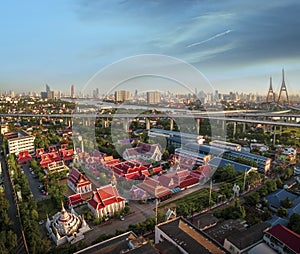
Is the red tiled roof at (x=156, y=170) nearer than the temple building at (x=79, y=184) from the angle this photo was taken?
No

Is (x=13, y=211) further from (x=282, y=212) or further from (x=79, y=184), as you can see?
(x=282, y=212)

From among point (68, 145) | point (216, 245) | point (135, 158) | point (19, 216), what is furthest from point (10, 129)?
point (216, 245)

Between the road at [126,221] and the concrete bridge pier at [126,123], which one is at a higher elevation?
the concrete bridge pier at [126,123]

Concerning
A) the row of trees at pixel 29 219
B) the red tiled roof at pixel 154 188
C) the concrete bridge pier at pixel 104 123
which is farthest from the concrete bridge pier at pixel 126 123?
the red tiled roof at pixel 154 188

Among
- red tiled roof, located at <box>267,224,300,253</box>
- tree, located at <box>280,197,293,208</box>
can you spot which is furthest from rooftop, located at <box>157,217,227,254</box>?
tree, located at <box>280,197,293,208</box>

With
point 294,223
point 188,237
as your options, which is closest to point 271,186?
point 294,223

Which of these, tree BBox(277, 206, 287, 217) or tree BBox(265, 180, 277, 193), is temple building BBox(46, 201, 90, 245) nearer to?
tree BBox(277, 206, 287, 217)

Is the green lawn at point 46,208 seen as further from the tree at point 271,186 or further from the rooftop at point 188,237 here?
the tree at point 271,186

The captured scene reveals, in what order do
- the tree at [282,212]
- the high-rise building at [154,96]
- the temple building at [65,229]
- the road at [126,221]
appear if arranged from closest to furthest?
the temple building at [65,229]
the road at [126,221]
the tree at [282,212]
the high-rise building at [154,96]
